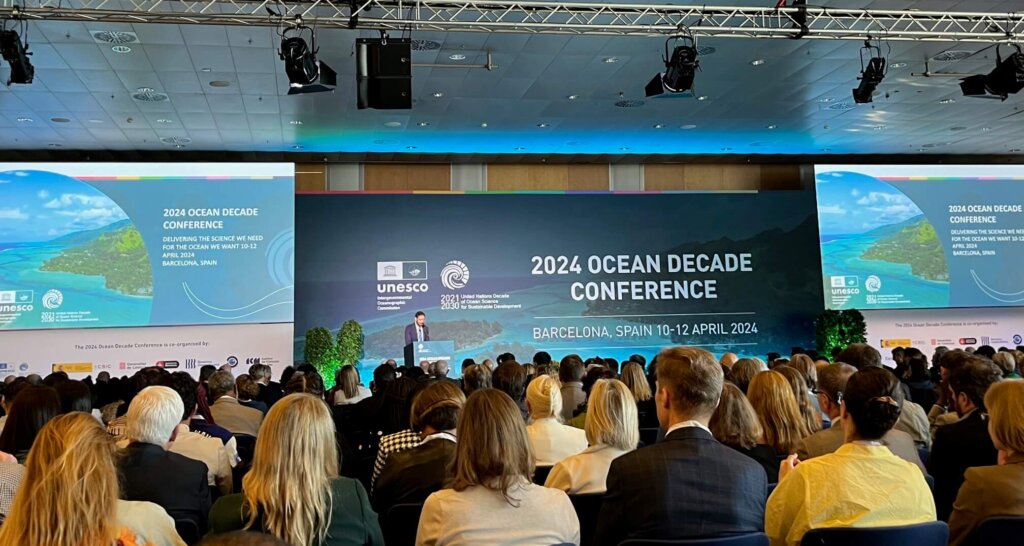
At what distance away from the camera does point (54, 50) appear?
8.19 meters

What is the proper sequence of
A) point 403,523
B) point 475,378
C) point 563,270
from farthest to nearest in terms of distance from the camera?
point 563,270 → point 475,378 → point 403,523

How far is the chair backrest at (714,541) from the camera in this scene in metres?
2.04

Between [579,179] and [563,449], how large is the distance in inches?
434

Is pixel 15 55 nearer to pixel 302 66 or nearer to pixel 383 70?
pixel 302 66

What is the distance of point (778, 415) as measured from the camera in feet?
11.5

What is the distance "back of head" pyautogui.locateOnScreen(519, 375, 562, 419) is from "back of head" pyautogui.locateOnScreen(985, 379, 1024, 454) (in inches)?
79.0

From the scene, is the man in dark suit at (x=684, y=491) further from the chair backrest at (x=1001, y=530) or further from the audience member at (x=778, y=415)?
the audience member at (x=778, y=415)

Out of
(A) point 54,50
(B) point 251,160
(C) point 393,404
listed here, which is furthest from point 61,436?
(B) point 251,160

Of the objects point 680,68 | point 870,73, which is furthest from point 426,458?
point 870,73

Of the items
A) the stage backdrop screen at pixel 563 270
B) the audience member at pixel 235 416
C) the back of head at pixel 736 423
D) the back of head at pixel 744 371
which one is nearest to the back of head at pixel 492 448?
the back of head at pixel 736 423

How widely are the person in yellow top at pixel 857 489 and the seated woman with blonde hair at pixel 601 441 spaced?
87 centimetres

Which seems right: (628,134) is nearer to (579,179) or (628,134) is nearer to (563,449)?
(579,179)

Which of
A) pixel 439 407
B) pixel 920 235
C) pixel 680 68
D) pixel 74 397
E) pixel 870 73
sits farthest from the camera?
pixel 920 235

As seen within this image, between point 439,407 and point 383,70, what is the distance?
4.93 metres
